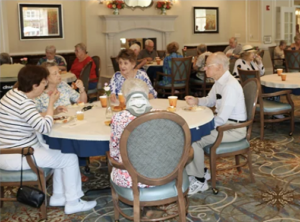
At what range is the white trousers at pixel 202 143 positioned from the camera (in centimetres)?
374

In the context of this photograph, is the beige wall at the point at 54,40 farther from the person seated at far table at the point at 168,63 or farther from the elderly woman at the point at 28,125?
the elderly woman at the point at 28,125

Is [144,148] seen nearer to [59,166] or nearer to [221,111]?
[59,166]

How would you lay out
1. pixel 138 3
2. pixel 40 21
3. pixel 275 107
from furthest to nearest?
pixel 138 3
pixel 40 21
pixel 275 107

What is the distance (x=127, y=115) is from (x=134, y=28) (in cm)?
886

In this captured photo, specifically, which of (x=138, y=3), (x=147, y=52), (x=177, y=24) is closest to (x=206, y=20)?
(x=177, y=24)

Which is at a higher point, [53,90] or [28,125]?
[53,90]

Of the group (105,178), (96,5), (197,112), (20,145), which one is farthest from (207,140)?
(96,5)

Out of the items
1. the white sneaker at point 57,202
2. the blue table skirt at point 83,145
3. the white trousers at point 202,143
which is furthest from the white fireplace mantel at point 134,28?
the blue table skirt at point 83,145

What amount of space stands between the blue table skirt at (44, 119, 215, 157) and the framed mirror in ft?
27.4

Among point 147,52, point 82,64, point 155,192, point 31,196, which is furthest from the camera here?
point 147,52

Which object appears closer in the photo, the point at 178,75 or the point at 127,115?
the point at 127,115

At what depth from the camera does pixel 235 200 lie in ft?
11.8

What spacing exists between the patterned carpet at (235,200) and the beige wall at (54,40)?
A: 20.6ft

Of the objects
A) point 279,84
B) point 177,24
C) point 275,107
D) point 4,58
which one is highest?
point 177,24
